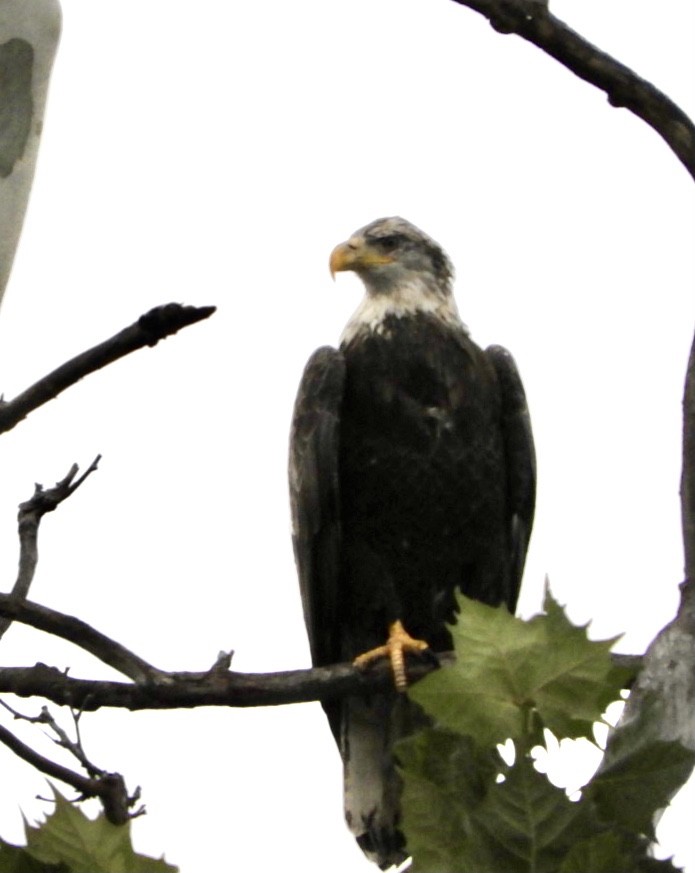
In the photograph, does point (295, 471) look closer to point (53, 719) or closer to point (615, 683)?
point (53, 719)

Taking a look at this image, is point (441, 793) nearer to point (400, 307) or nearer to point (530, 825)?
point (530, 825)

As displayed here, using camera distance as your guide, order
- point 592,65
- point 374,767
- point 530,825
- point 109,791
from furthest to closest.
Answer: point 374,767 → point 592,65 → point 109,791 → point 530,825

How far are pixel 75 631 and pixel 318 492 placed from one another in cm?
254

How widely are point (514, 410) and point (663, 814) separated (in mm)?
4189

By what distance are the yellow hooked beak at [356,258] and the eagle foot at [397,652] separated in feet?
6.49

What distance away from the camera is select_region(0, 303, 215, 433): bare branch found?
2238 mm

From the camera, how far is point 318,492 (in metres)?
5.89

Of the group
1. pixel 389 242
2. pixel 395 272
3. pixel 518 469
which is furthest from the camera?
pixel 389 242

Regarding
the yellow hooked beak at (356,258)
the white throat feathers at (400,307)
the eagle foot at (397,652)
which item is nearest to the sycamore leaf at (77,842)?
the eagle foot at (397,652)

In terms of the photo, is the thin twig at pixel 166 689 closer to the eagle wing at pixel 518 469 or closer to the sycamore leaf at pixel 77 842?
the sycamore leaf at pixel 77 842

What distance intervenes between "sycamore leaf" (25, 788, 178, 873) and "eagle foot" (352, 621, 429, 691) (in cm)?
302

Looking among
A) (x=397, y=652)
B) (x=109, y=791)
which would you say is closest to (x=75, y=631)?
(x=109, y=791)

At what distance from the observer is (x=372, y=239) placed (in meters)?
7.00

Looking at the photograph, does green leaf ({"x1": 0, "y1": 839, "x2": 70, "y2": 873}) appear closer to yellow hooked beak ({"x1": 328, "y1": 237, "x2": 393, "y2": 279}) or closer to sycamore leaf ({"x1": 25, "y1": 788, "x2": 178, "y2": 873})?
sycamore leaf ({"x1": 25, "y1": 788, "x2": 178, "y2": 873})
